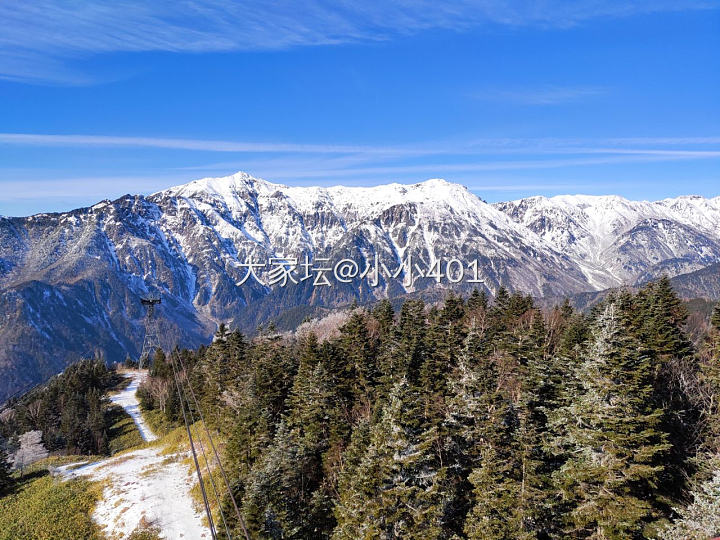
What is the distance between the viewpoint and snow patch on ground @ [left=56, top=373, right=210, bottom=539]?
4484cm

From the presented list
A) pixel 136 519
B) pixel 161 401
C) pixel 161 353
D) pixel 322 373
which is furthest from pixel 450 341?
pixel 161 353

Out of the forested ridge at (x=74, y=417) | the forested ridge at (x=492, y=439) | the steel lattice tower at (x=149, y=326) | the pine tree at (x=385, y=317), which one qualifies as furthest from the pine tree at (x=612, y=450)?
the forested ridge at (x=74, y=417)

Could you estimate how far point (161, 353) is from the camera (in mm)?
122750

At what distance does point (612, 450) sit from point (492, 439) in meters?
7.88

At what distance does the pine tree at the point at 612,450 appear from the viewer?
27.5 m

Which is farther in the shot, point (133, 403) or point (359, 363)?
point (133, 403)

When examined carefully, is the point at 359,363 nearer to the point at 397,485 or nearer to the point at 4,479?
the point at 397,485

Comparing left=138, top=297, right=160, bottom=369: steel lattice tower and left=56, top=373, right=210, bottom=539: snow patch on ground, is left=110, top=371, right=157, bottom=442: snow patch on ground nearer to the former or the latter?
left=138, top=297, right=160, bottom=369: steel lattice tower

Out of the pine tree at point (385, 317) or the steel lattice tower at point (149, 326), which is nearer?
the steel lattice tower at point (149, 326)

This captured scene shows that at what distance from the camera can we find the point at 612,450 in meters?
27.8

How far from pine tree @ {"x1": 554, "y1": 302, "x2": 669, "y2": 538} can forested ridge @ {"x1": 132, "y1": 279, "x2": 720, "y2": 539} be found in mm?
114

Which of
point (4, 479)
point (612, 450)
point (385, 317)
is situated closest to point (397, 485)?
point (612, 450)

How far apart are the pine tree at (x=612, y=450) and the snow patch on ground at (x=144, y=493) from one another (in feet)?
111

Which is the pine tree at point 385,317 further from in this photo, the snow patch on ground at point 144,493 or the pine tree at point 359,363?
the snow patch on ground at point 144,493
